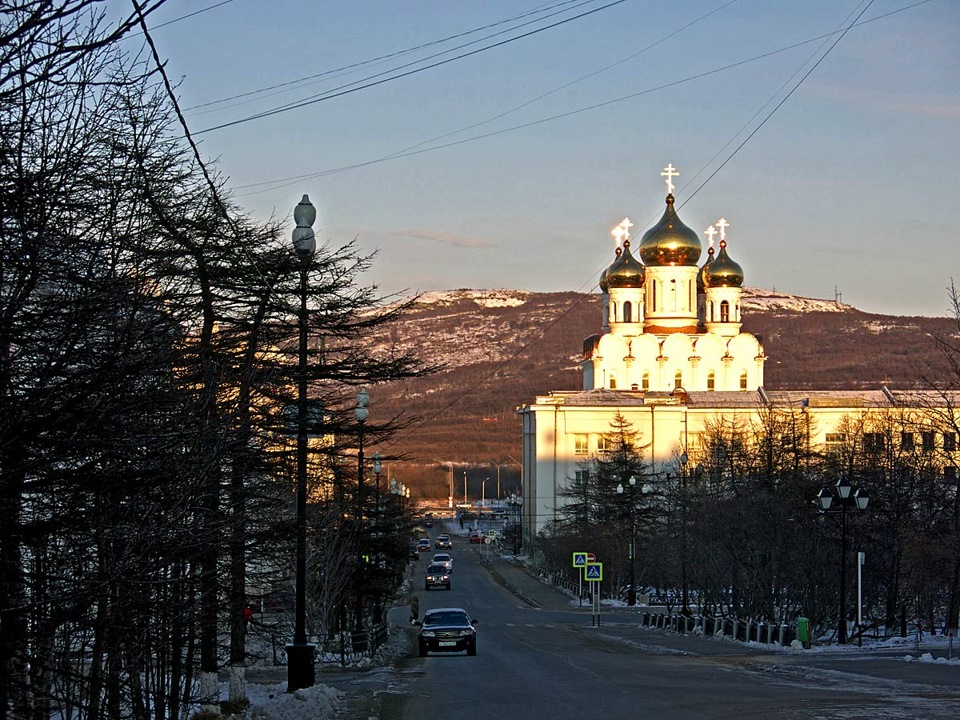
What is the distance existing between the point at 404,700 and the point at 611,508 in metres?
60.3

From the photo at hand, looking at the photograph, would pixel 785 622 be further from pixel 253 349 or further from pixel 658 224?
pixel 658 224

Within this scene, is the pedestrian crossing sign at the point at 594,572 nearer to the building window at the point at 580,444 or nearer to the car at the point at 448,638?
the car at the point at 448,638

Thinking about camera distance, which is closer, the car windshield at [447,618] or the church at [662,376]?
the car windshield at [447,618]

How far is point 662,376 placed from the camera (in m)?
119

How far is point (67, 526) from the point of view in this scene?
331 inches

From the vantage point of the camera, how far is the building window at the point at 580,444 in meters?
114

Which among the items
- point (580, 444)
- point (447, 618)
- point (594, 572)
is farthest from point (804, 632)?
point (580, 444)

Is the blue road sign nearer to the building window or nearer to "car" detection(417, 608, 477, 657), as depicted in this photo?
"car" detection(417, 608, 477, 657)

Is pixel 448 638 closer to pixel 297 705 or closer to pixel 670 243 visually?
pixel 297 705

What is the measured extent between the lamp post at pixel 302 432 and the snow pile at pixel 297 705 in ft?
1.21

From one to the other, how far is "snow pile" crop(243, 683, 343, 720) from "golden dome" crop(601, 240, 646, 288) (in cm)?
9756

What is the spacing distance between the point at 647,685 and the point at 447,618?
14.4 metres


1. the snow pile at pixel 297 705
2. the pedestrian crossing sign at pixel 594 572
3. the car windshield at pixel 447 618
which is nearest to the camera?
the snow pile at pixel 297 705

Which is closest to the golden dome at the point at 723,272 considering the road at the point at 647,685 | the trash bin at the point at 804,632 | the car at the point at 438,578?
the car at the point at 438,578
